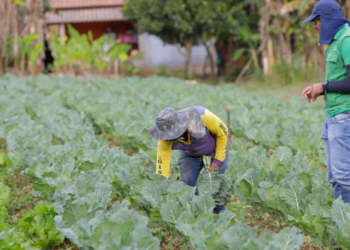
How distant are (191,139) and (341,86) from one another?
1207 mm

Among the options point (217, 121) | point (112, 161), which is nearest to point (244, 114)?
point (112, 161)

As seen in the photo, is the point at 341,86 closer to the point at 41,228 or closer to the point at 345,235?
the point at 345,235

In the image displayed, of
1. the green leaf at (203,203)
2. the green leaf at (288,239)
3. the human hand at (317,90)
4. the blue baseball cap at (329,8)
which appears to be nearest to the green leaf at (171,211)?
the green leaf at (203,203)

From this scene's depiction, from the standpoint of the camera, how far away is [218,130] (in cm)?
309

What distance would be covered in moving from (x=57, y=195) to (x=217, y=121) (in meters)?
1.43

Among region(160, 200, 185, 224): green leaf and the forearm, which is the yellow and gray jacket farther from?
the forearm

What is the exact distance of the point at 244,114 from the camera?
6.54m

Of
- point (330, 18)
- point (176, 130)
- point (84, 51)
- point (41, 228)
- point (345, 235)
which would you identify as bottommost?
point (41, 228)

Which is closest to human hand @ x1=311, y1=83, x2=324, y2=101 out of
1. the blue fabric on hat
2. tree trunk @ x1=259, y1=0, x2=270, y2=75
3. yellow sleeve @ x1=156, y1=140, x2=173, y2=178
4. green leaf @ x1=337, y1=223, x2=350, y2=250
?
the blue fabric on hat

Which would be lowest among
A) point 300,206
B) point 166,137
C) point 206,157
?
point 300,206

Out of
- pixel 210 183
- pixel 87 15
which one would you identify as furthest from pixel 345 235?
pixel 87 15

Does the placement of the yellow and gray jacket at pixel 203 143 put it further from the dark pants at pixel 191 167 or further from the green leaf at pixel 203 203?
the green leaf at pixel 203 203

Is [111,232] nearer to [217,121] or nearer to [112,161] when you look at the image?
[217,121]

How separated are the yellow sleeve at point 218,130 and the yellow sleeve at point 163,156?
0.36m
